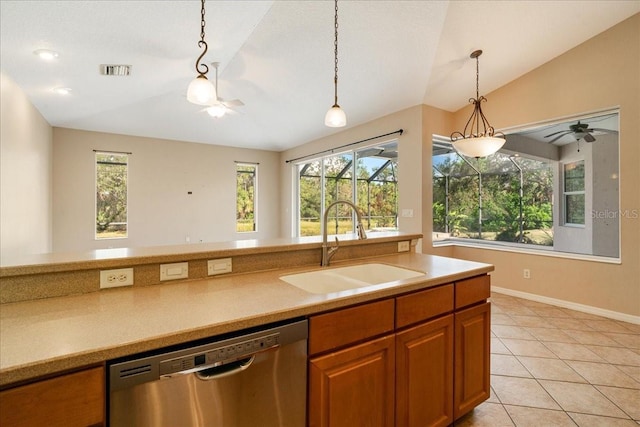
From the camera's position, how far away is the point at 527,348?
2711 millimetres

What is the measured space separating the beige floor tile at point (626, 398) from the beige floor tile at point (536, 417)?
423 mm

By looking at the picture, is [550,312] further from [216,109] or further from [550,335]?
[216,109]

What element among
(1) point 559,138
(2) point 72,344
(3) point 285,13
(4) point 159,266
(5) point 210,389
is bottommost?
(5) point 210,389

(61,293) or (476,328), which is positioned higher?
(61,293)

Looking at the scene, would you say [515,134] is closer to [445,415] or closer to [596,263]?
[596,263]

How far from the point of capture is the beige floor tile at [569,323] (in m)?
3.13

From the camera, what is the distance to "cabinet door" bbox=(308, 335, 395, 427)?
115 cm

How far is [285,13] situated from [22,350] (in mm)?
3290

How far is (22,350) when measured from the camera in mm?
761

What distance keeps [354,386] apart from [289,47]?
11.5 feet

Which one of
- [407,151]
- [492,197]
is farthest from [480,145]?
[492,197]

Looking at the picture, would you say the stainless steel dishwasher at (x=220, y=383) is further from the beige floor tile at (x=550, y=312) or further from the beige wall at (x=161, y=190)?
the beige wall at (x=161, y=190)

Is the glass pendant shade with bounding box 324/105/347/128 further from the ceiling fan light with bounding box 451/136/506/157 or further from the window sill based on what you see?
the window sill

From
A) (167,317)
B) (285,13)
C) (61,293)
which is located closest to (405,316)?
(167,317)
